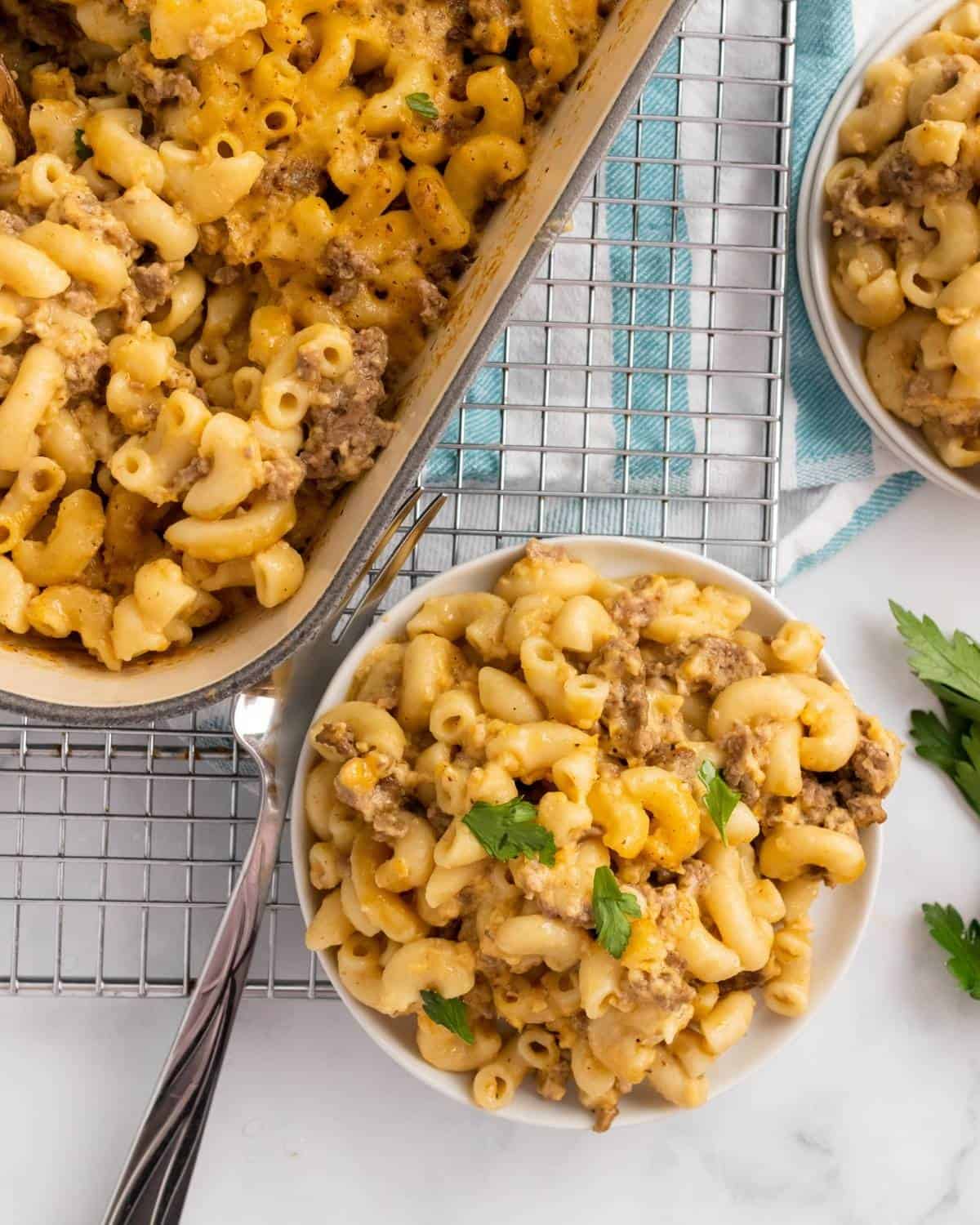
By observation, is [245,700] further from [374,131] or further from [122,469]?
[374,131]

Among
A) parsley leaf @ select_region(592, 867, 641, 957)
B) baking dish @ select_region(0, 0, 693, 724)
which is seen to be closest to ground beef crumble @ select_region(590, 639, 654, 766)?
parsley leaf @ select_region(592, 867, 641, 957)

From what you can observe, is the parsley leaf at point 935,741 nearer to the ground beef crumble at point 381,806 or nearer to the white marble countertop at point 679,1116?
the white marble countertop at point 679,1116

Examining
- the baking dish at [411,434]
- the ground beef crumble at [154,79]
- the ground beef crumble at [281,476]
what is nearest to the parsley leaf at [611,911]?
the baking dish at [411,434]

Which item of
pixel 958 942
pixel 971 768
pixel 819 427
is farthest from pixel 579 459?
pixel 958 942

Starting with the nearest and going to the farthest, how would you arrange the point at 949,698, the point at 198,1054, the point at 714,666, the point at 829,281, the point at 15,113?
1. the point at 15,113
2. the point at 714,666
3. the point at 198,1054
4. the point at 829,281
5. the point at 949,698

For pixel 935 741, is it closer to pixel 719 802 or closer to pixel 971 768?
pixel 971 768

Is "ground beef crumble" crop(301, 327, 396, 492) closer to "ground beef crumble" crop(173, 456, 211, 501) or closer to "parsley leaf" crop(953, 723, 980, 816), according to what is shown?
"ground beef crumble" crop(173, 456, 211, 501)
